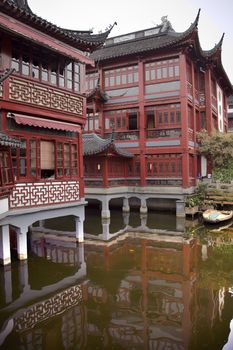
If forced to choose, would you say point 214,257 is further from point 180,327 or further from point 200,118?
point 200,118

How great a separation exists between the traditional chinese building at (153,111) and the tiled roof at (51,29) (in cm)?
885

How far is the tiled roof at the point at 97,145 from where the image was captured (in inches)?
771

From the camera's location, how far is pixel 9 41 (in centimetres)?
1041

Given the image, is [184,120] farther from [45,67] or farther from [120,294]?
[120,294]

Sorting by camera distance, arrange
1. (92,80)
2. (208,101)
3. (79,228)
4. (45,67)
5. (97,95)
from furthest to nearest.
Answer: (208,101), (92,80), (97,95), (79,228), (45,67)

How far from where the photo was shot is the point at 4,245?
10516 mm

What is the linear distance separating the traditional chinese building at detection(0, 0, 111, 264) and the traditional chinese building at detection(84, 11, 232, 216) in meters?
8.08

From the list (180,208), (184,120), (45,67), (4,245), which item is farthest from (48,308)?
(184,120)

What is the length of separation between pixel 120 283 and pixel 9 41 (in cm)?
832

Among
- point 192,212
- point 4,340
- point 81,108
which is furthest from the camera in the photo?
point 192,212

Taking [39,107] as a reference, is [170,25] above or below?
above

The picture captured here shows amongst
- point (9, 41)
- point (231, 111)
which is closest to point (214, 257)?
point (9, 41)

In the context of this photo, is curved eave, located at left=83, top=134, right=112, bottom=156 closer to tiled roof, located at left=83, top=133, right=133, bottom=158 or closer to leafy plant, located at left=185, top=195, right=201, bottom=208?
tiled roof, located at left=83, top=133, right=133, bottom=158

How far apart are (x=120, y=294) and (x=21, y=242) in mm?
4431
